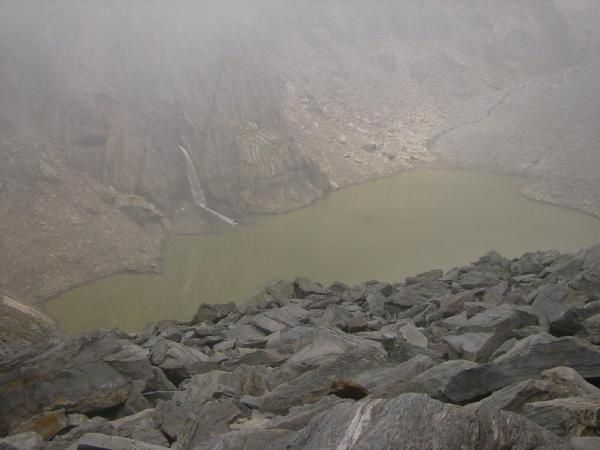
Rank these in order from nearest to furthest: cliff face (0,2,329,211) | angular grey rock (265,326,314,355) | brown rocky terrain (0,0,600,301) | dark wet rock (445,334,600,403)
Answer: dark wet rock (445,334,600,403) → angular grey rock (265,326,314,355) → brown rocky terrain (0,0,600,301) → cliff face (0,2,329,211)

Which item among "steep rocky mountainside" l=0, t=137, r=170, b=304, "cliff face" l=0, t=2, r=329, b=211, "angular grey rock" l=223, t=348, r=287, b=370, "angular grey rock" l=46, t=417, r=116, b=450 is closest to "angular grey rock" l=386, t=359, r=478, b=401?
"angular grey rock" l=46, t=417, r=116, b=450

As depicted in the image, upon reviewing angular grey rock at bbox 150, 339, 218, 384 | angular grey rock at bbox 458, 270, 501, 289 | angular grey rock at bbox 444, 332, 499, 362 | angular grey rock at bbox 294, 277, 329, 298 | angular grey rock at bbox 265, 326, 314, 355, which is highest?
angular grey rock at bbox 444, 332, 499, 362

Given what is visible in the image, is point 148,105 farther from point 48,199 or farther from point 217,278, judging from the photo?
point 217,278

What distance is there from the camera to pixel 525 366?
5.30 meters

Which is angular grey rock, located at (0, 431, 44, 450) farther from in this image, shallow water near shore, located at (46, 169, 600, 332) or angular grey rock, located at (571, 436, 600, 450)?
shallow water near shore, located at (46, 169, 600, 332)

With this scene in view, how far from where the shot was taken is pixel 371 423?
11.8 feet

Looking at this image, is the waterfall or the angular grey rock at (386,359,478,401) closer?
the angular grey rock at (386,359,478,401)

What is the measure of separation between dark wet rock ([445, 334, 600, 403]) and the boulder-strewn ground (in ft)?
0.04

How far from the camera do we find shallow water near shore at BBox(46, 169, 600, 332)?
59.4 feet

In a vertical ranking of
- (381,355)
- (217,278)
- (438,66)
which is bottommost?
(217,278)

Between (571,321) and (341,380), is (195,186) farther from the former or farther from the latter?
(341,380)

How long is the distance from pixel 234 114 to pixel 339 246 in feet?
34.8

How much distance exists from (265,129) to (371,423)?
87.6 ft

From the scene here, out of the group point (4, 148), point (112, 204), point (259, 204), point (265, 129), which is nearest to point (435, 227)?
point (259, 204)
